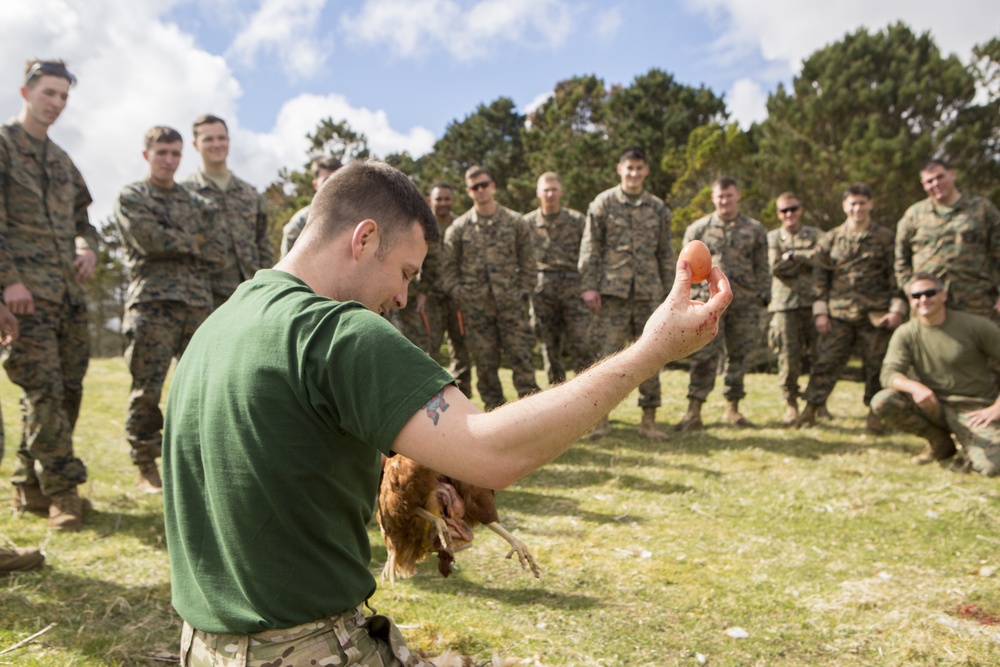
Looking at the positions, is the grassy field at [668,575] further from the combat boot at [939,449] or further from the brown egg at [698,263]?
the brown egg at [698,263]

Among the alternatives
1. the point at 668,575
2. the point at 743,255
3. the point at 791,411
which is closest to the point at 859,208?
the point at 743,255

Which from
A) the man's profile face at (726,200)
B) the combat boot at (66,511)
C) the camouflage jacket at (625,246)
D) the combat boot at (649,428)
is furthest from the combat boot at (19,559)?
the man's profile face at (726,200)

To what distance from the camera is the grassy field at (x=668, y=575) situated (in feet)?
10.6

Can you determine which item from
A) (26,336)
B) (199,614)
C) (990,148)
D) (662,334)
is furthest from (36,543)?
(990,148)

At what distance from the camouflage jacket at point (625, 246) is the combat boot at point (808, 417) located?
2.18 metres

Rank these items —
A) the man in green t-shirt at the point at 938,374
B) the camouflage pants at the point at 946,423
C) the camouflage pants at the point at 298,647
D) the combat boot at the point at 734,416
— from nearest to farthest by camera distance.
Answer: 1. the camouflage pants at the point at 298,647
2. the camouflage pants at the point at 946,423
3. the man in green t-shirt at the point at 938,374
4. the combat boot at the point at 734,416

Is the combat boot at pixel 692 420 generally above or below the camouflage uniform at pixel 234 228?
below

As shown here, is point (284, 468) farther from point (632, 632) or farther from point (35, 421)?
point (35, 421)

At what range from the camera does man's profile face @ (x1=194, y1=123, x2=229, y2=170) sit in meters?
6.17

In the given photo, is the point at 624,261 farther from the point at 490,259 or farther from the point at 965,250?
the point at 965,250

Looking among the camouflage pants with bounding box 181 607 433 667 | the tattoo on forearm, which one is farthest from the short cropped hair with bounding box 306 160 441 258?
the camouflage pants with bounding box 181 607 433 667

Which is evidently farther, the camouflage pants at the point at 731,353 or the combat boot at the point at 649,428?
the camouflage pants at the point at 731,353

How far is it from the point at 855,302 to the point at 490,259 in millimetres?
4051

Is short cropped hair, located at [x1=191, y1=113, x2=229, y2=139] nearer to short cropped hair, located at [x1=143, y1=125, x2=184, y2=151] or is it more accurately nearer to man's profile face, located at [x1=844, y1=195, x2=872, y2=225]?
short cropped hair, located at [x1=143, y1=125, x2=184, y2=151]
